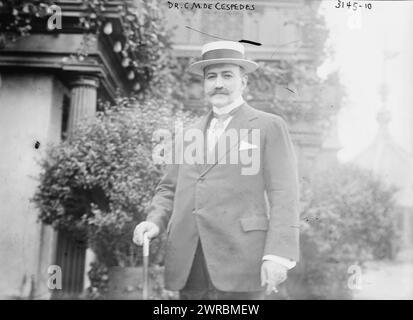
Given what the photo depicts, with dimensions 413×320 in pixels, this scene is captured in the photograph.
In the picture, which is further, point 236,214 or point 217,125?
point 217,125

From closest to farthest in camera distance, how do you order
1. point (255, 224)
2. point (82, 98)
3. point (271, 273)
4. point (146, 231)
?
point (271, 273) < point (255, 224) < point (146, 231) < point (82, 98)

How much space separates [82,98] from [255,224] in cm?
210

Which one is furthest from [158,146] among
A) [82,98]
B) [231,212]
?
[231,212]

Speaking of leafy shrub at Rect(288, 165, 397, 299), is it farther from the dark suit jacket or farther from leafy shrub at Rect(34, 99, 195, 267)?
the dark suit jacket

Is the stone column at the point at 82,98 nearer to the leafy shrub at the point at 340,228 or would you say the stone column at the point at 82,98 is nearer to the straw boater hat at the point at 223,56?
the straw boater hat at the point at 223,56

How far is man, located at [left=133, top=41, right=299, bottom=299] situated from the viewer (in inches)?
87.3

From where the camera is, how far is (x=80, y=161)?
3453 millimetres

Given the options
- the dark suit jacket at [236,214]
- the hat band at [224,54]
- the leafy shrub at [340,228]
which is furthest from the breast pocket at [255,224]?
the leafy shrub at [340,228]

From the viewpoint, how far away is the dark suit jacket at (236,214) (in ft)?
7.36

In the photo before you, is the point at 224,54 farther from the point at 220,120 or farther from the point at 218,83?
the point at 220,120

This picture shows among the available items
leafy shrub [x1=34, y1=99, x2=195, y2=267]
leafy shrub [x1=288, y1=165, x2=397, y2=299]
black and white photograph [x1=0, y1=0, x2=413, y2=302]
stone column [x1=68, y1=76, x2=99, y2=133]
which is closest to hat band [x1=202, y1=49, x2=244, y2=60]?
black and white photograph [x1=0, y1=0, x2=413, y2=302]

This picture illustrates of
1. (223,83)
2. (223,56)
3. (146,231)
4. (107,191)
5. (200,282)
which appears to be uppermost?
(223,56)

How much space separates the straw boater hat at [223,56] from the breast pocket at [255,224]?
774 millimetres

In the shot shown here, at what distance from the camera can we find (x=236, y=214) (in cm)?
237
